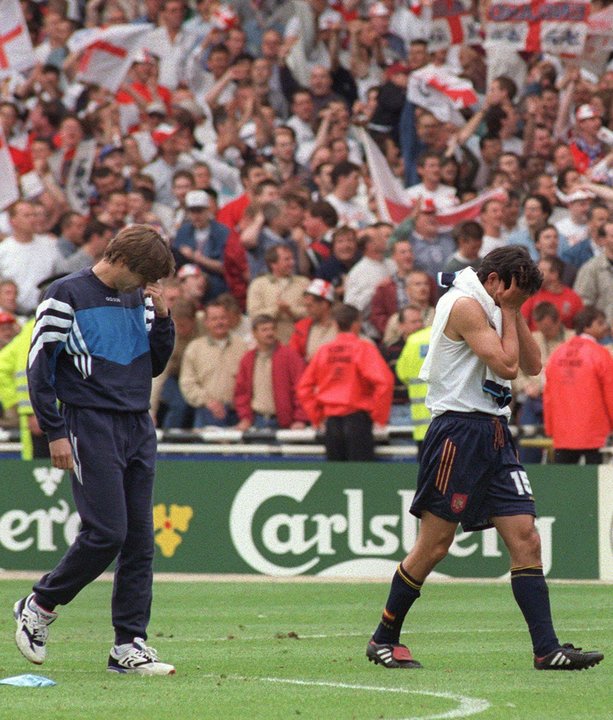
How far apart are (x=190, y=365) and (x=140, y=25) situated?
7432mm

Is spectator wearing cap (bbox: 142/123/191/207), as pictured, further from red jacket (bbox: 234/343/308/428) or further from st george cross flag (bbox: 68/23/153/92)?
red jacket (bbox: 234/343/308/428)

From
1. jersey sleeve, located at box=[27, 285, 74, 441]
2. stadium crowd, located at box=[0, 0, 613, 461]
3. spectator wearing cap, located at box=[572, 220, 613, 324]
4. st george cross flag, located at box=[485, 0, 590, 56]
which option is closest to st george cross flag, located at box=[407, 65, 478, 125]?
stadium crowd, located at box=[0, 0, 613, 461]

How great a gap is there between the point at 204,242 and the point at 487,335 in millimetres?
10126

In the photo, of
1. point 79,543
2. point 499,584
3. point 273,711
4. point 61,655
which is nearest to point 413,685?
point 273,711

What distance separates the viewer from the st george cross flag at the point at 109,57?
21922 millimetres

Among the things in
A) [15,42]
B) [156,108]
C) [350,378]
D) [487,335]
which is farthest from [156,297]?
[156,108]

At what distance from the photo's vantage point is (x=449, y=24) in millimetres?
21234

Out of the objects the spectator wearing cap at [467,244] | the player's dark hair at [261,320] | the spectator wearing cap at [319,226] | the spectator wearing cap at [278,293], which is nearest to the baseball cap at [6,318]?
the spectator wearing cap at [278,293]

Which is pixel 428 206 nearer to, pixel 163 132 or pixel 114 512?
pixel 163 132

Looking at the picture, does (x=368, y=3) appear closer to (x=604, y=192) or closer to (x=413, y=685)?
(x=604, y=192)

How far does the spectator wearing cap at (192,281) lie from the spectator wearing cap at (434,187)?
2638mm

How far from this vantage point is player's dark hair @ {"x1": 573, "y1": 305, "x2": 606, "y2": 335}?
1474cm

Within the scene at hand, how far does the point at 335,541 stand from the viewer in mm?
15508

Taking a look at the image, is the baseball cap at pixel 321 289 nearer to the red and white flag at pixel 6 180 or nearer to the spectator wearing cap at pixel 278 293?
the spectator wearing cap at pixel 278 293
